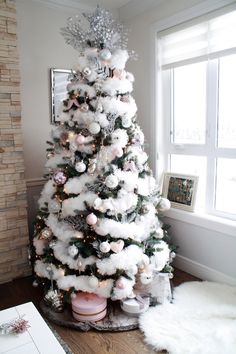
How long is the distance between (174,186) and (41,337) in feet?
6.17

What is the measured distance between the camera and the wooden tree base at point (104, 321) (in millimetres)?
2037

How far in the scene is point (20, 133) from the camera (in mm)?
2648

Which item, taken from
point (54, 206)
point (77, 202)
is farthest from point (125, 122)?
point (54, 206)

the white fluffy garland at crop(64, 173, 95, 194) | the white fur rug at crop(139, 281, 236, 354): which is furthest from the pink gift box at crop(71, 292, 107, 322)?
the white fluffy garland at crop(64, 173, 95, 194)

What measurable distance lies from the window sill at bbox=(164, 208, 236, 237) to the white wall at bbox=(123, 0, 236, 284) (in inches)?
1.1

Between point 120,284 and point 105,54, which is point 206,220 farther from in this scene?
point 105,54

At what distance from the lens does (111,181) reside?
81.7 inches

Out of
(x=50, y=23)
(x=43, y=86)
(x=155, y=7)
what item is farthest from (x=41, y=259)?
(x=155, y=7)

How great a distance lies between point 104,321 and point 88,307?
154mm

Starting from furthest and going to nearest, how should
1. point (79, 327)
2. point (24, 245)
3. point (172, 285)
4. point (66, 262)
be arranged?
point (24, 245), point (172, 285), point (66, 262), point (79, 327)

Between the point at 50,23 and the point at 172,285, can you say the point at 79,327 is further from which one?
the point at 50,23

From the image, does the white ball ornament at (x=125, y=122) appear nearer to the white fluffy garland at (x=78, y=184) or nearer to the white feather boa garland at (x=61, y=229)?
the white fluffy garland at (x=78, y=184)

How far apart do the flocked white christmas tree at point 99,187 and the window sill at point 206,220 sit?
0.56m

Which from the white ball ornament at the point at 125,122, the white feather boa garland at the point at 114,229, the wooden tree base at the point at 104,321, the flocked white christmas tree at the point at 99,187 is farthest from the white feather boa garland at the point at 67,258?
the white ball ornament at the point at 125,122
